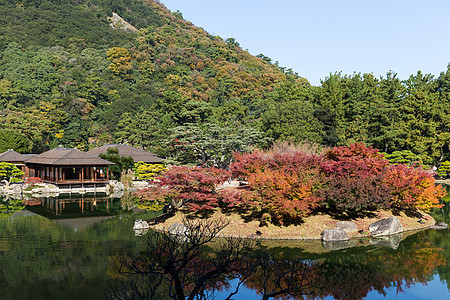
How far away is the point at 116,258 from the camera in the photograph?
1462cm

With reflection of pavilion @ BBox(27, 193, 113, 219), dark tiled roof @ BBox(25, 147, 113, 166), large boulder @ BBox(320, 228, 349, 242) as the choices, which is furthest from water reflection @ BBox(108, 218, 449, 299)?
dark tiled roof @ BBox(25, 147, 113, 166)

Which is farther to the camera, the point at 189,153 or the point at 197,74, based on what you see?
the point at 197,74

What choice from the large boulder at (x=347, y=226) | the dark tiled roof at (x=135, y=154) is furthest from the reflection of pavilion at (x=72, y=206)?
the large boulder at (x=347, y=226)

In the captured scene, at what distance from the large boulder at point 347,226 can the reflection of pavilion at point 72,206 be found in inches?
514

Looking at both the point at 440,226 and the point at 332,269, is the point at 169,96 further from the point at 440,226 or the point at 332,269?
the point at 332,269

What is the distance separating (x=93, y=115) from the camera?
228 ft

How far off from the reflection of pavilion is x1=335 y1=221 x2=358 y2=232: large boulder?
42.9 feet

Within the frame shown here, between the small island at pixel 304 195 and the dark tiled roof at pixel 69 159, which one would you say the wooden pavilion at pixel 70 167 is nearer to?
the dark tiled roof at pixel 69 159

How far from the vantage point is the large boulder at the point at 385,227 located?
18.8 m

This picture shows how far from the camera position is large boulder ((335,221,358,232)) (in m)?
18.8

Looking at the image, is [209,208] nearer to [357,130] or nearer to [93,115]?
[357,130]

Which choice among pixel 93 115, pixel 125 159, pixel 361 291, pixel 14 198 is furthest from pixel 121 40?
pixel 361 291

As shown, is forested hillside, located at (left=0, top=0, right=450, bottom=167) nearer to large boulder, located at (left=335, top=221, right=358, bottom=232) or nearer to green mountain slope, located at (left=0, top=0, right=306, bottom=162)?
green mountain slope, located at (left=0, top=0, right=306, bottom=162)

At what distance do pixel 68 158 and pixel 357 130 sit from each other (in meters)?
29.6
